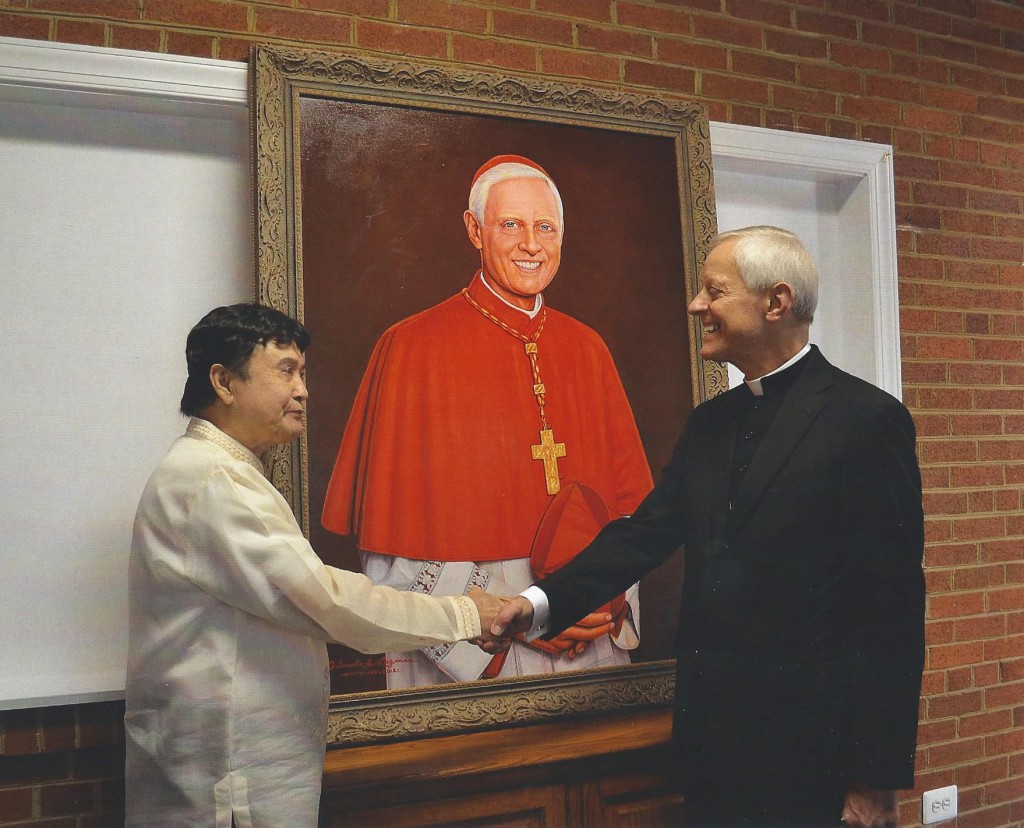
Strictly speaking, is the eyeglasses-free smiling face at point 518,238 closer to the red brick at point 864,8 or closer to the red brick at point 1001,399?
the red brick at point 864,8

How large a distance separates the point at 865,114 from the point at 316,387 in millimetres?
2188

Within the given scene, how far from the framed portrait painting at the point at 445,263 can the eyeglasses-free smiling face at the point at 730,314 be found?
1.55 feet

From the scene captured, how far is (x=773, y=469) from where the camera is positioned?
2.17 meters

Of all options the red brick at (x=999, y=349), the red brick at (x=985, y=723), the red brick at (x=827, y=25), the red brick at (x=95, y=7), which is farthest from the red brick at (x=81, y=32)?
the red brick at (x=985, y=723)

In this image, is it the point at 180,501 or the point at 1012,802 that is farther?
the point at 1012,802

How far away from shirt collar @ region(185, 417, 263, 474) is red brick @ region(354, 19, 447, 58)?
1226 mm

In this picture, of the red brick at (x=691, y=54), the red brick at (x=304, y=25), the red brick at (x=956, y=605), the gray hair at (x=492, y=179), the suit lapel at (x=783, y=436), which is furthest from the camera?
the red brick at (x=956, y=605)

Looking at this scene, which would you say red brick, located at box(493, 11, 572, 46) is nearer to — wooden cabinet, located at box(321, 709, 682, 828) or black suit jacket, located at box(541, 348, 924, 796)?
black suit jacket, located at box(541, 348, 924, 796)

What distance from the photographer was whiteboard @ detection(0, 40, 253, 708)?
7.66 feet

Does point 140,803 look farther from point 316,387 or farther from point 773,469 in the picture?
point 773,469

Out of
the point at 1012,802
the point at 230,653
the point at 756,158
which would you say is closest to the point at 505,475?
the point at 230,653

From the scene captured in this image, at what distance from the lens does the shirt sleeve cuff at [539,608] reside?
2418 millimetres

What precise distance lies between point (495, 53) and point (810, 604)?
178 cm

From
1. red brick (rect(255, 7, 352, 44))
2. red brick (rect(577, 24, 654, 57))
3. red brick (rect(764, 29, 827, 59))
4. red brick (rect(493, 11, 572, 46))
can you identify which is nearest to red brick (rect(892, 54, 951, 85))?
red brick (rect(764, 29, 827, 59))
